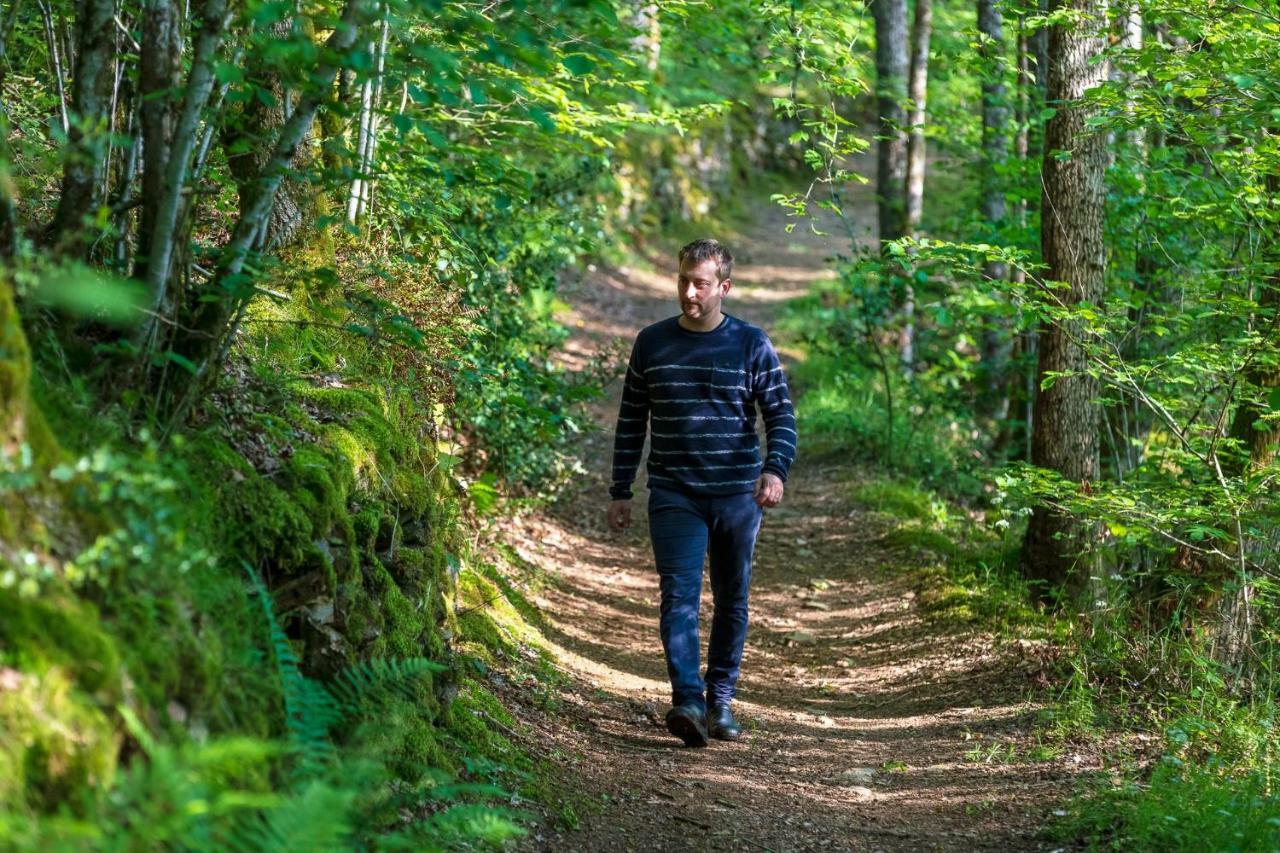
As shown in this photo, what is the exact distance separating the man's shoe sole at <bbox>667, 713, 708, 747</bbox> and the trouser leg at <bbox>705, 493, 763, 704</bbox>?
10.9 inches

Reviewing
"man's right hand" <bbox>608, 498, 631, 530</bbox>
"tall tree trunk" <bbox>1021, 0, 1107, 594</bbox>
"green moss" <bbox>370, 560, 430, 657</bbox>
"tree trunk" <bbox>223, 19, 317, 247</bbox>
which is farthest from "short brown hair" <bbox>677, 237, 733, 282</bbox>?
"tall tree trunk" <bbox>1021, 0, 1107, 594</bbox>

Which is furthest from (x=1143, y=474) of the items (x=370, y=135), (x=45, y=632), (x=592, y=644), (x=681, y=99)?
(x=681, y=99)

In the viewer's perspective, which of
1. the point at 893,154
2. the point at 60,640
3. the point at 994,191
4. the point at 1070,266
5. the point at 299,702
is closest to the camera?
the point at 60,640

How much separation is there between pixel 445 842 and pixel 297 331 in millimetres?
2578

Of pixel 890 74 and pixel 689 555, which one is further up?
pixel 890 74

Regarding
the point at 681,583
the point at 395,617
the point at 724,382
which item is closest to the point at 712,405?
the point at 724,382

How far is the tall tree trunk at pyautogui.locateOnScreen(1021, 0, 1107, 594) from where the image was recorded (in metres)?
7.43

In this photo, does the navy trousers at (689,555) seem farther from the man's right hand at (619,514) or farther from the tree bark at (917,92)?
the tree bark at (917,92)

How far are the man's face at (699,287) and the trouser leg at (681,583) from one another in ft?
2.95

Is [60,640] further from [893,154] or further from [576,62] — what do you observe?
[893,154]

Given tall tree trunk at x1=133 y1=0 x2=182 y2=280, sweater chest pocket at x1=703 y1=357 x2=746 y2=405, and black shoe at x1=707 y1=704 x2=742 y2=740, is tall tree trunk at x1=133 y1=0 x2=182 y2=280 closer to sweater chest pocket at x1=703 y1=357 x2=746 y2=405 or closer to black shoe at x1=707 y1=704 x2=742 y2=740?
sweater chest pocket at x1=703 y1=357 x2=746 y2=405

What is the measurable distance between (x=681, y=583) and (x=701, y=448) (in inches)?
25.9

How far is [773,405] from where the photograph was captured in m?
5.84

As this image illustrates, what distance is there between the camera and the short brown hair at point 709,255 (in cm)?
566
